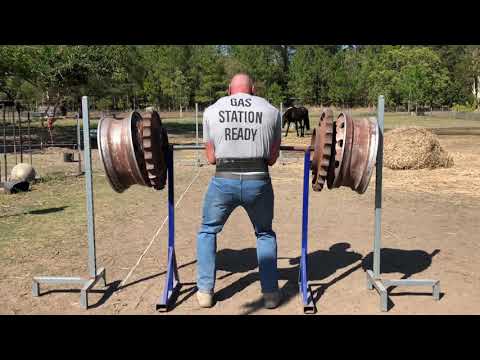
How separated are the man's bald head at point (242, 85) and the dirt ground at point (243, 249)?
198 cm

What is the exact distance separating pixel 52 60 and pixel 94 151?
203 inches

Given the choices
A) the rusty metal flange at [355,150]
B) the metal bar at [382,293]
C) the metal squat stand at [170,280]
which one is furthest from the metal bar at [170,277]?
the metal bar at [382,293]

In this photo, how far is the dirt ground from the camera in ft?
16.1

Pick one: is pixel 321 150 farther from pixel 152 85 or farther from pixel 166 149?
pixel 152 85

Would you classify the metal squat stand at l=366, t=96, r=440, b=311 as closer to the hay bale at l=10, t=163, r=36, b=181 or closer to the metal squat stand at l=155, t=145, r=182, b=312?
the metal squat stand at l=155, t=145, r=182, b=312

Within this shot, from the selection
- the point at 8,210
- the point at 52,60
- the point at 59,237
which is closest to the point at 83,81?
the point at 52,60

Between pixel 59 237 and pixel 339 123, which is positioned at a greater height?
pixel 339 123

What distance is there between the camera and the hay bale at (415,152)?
14.1 metres

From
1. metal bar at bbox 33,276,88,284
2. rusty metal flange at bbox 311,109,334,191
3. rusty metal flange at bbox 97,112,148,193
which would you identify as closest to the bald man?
rusty metal flange at bbox 311,109,334,191

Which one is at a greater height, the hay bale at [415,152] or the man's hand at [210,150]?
the man's hand at [210,150]

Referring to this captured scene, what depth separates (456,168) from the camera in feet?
46.6

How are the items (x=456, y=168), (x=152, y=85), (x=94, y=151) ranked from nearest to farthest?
(x=456, y=168)
(x=94, y=151)
(x=152, y=85)

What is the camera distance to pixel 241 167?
4367 mm

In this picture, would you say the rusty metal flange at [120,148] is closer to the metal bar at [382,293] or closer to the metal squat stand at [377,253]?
the metal squat stand at [377,253]
